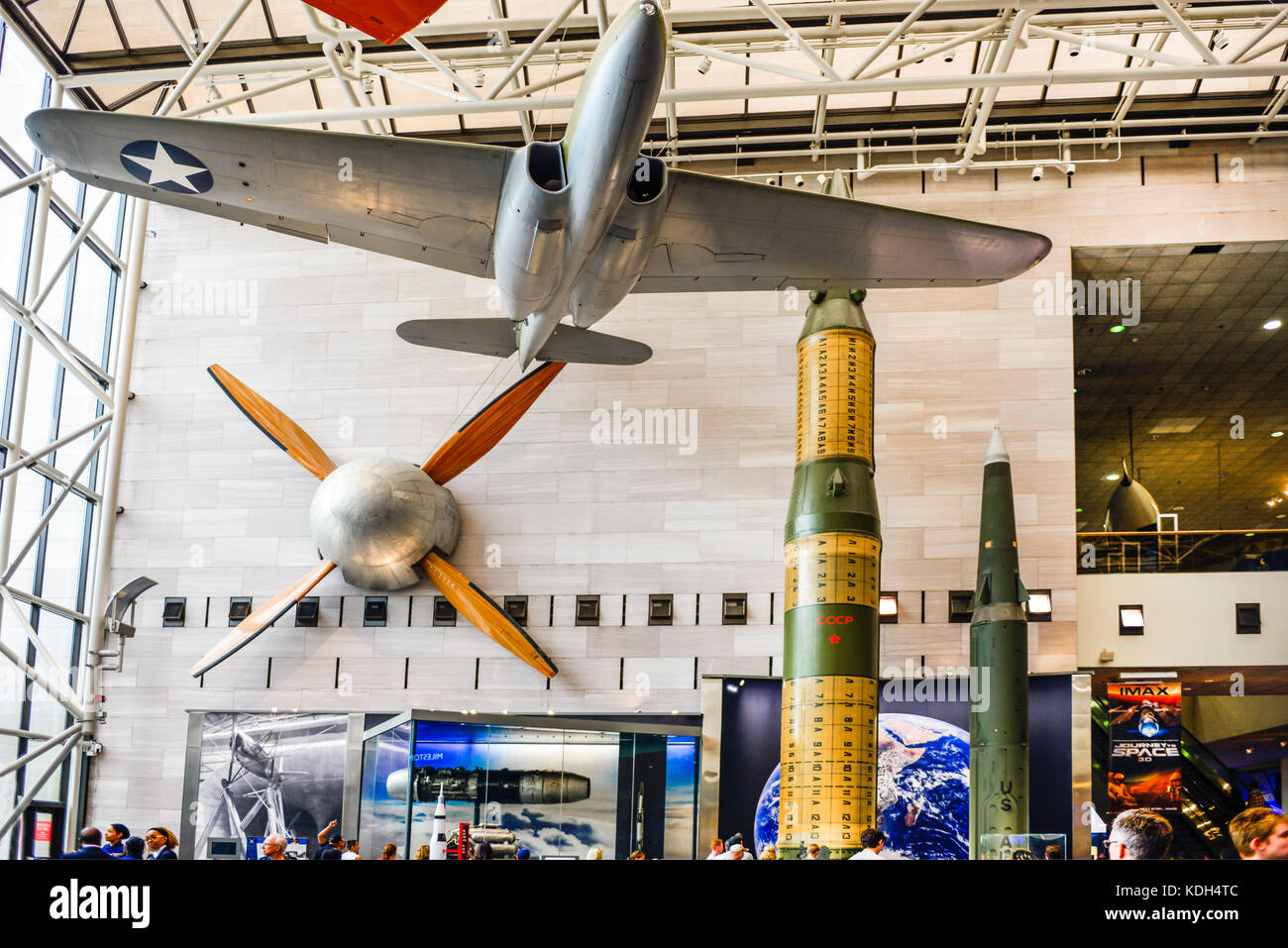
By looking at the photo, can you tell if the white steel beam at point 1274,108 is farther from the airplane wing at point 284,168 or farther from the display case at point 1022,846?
the airplane wing at point 284,168

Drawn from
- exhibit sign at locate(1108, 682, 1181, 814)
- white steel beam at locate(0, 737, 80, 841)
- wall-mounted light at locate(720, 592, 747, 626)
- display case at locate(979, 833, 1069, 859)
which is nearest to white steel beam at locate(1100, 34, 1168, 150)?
exhibit sign at locate(1108, 682, 1181, 814)

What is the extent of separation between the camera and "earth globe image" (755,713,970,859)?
44.9ft

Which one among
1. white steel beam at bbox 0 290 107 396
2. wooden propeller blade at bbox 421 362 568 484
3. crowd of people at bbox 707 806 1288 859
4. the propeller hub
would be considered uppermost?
white steel beam at bbox 0 290 107 396

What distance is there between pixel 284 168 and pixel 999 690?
9278 mm

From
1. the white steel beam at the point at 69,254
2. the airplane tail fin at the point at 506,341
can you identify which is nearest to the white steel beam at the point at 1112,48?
the airplane tail fin at the point at 506,341

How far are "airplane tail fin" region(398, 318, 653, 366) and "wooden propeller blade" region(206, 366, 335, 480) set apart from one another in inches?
116

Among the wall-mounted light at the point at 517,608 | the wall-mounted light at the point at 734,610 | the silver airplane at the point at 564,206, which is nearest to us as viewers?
the silver airplane at the point at 564,206

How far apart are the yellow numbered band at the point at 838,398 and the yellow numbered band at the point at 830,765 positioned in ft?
8.55

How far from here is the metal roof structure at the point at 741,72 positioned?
13.8 meters

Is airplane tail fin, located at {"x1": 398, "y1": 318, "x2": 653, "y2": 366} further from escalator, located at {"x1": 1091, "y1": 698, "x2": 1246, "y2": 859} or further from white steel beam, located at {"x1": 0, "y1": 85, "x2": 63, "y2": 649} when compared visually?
escalator, located at {"x1": 1091, "y1": 698, "x2": 1246, "y2": 859}

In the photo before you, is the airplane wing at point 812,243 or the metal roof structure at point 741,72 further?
the metal roof structure at point 741,72

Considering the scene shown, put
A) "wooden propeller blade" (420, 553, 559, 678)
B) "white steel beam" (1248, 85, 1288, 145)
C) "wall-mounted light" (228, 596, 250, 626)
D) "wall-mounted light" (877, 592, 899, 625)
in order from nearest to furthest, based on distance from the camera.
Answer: "wooden propeller blade" (420, 553, 559, 678)
"wall-mounted light" (877, 592, 899, 625)
"white steel beam" (1248, 85, 1288, 145)
"wall-mounted light" (228, 596, 250, 626)

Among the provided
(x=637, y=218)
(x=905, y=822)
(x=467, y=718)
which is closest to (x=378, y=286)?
(x=467, y=718)
